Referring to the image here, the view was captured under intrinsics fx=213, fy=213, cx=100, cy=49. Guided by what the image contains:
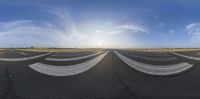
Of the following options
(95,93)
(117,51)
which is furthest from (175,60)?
(95,93)

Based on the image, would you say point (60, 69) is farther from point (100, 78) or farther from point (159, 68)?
point (159, 68)

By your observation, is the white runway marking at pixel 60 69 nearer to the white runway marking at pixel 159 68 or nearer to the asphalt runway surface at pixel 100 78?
the asphalt runway surface at pixel 100 78

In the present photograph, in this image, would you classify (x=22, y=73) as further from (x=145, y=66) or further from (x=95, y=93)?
(x=145, y=66)

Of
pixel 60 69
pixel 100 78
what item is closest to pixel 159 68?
pixel 100 78

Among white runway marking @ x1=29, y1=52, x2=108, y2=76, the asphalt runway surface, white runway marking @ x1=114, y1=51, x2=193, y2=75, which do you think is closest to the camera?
the asphalt runway surface

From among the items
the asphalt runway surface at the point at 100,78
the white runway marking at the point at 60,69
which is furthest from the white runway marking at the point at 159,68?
the white runway marking at the point at 60,69

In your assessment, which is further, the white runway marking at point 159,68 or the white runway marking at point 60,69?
the white runway marking at point 159,68

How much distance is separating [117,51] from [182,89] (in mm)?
5192

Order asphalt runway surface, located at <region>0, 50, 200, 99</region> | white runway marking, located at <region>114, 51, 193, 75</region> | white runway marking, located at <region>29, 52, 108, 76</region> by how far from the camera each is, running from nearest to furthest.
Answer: asphalt runway surface, located at <region>0, 50, 200, 99</region> → white runway marking, located at <region>29, 52, 108, 76</region> → white runway marking, located at <region>114, 51, 193, 75</region>

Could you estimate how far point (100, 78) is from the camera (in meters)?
11.9

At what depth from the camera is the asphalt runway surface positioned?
10.6 m

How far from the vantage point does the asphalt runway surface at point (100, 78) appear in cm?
1058

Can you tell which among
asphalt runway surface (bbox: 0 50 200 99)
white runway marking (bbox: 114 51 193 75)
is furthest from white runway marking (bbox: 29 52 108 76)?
white runway marking (bbox: 114 51 193 75)

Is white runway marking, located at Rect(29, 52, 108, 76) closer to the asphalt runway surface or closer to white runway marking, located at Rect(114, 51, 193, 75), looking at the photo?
the asphalt runway surface
